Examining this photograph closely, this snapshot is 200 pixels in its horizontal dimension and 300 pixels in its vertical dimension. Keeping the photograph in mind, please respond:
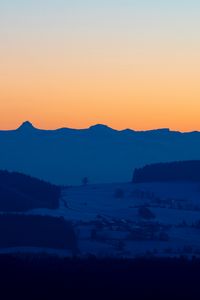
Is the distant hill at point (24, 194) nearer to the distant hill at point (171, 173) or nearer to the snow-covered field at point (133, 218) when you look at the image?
the snow-covered field at point (133, 218)

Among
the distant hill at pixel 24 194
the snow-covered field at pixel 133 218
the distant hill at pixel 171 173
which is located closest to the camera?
the snow-covered field at pixel 133 218

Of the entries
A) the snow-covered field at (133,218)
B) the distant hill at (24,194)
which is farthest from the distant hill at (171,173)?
the distant hill at (24,194)

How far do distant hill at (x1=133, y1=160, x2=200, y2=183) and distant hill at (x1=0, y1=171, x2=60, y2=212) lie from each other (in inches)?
416

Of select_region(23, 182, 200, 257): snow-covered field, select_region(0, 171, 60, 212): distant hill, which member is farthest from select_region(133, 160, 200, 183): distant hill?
select_region(0, 171, 60, 212): distant hill

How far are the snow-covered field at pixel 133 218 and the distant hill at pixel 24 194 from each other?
1.24 meters

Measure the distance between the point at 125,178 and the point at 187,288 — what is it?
5470 inches

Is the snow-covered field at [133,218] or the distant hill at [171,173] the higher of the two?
the distant hill at [171,173]

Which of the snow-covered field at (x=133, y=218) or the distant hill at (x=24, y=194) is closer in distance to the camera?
the snow-covered field at (x=133, y=218)

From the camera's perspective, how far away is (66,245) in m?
86.8

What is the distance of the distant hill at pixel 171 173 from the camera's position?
433ft

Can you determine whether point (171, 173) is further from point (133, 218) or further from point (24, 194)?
point (133, 218)

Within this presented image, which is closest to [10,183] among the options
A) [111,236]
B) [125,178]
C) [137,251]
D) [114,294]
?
[111,236]

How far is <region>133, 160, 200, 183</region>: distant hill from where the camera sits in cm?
13188

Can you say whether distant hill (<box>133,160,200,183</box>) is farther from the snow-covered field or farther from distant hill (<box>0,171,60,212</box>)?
distant hill (<box>0,171,60,212</box>)
